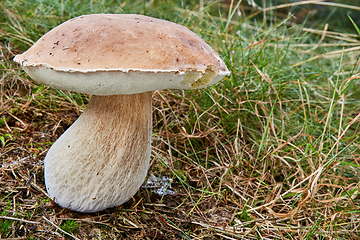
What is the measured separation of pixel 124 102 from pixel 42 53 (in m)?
0.34

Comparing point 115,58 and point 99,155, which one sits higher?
point 115,58

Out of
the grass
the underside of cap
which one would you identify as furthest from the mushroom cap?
the grass

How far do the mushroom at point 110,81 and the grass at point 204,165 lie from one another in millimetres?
135

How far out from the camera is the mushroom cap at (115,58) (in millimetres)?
738

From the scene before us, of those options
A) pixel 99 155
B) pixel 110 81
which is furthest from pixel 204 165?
pixel 110 81

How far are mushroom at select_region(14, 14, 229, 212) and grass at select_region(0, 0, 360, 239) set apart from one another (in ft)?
0.44

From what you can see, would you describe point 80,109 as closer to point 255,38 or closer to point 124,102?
point 124,102

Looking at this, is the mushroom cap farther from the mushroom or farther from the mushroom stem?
the mushroom stem

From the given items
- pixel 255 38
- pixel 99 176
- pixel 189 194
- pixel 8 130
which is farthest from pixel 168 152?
pixel 255 38

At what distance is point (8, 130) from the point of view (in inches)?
55.2

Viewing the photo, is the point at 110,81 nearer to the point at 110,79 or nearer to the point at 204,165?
the point at 110,79

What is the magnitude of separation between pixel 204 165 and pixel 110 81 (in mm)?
937

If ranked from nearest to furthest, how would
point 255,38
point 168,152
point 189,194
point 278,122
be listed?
point 189,194 < point 168,152 < point 278,122 < point 255,38

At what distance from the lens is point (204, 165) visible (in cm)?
153
